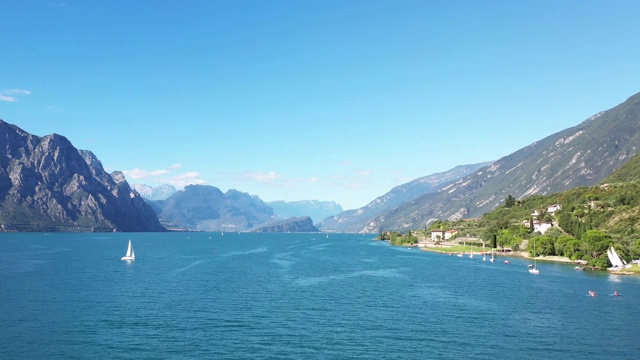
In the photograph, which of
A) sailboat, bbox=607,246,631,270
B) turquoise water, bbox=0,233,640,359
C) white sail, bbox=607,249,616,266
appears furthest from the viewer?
white sail, bbox=607,249,616,266

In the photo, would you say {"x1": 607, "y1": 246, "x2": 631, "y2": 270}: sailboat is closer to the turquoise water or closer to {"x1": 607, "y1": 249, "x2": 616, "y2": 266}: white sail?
{"x1": 607, "y1": 249, "x2": 616, "y2": 266}: white sail

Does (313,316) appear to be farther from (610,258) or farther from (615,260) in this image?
(610,258)

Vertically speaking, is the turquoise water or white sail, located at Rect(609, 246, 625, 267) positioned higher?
white sail, located at Rect(609, 246, 625, 267)

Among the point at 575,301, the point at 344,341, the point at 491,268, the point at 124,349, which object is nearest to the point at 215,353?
the point at 124,349

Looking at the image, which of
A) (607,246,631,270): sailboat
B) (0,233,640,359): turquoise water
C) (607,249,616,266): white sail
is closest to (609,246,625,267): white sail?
(607,246,631,270): sailboat

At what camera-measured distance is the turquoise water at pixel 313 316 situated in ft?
240

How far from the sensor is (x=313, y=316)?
94.9 metres

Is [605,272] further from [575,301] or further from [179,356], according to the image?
[179,356]

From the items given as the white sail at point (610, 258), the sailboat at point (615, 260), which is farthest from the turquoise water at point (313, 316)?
the white sail at point (610, 258)

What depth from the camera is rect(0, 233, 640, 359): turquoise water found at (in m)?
73.0

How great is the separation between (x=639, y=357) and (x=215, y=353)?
5888 centimetres

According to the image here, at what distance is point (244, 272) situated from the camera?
170 meters

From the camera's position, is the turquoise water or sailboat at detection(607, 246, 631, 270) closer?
the turquoise water

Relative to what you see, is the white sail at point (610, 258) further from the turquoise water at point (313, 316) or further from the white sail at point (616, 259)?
the turquoise water at point (313, 316)
